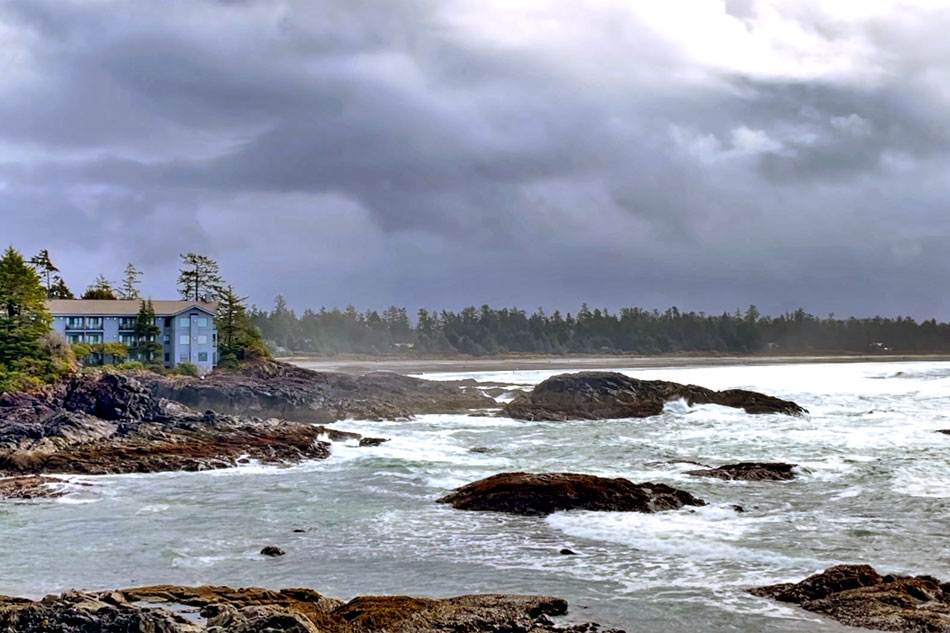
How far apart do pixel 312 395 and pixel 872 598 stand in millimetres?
41317

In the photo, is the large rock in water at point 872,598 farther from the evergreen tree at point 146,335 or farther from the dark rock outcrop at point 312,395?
the evergreen tree at point 146,335

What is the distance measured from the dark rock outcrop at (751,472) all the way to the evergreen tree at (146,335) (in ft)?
154

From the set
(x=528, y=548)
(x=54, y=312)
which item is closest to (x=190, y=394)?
(x=54, y=312)

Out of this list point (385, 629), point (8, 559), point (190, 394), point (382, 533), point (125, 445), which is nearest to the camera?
point (385, 629)

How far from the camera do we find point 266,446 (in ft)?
110

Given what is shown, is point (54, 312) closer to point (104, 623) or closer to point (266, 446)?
point (266, 446)

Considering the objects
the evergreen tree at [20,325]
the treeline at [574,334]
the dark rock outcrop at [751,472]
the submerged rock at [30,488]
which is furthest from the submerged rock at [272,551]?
the treeline at [574,334]

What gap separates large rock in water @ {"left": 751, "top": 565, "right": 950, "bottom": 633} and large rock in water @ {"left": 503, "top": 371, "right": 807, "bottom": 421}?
3415cm

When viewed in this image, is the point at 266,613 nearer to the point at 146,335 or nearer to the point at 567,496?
the point at 567,496

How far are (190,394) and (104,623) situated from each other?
40.6 meters

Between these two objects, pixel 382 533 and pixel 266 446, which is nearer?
pixel 382 533

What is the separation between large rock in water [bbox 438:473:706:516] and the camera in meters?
21.8

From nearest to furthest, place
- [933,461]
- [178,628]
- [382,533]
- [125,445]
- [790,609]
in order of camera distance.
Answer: [178,628], [790,609], [382,533], [933,461], [125,445]

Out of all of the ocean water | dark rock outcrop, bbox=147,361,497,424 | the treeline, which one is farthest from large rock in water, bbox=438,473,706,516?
the treeline
